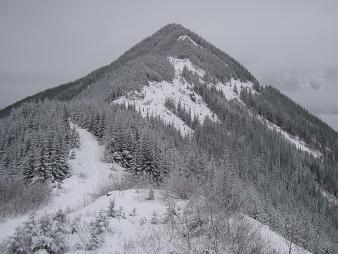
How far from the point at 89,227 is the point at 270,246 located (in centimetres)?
442

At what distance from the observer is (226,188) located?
8.45 metres

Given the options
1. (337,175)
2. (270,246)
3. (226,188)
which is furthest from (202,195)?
(337,175)

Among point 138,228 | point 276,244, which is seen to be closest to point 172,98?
point 138,228

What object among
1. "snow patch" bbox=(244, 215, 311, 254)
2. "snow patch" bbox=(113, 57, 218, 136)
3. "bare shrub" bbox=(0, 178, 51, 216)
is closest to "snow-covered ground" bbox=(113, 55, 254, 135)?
"snow patch" bbox=(113, 57, 218, 136)

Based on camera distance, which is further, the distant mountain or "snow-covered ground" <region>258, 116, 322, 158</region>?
"snow-covered ground" <region>258, 116, 322, 158</region>

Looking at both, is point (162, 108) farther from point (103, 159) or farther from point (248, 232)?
point (248, 232)

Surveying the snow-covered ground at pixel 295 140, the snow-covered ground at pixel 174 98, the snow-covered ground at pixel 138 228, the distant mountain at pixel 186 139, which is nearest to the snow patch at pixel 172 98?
the snow-covered ground at pixel 174 98

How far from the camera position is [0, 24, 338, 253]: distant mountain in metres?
38.7

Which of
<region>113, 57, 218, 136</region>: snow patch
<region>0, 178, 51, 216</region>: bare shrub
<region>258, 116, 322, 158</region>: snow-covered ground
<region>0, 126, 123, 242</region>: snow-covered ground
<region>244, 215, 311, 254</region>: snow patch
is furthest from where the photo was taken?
<region>258, 116, 322, 158</region>: snow-covered ground

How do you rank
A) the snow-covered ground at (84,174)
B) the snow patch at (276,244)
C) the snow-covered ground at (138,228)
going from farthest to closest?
the snow-covered ground at (84,174) < the snow patch at (276,244) < the snow-covered ground at (138,228)

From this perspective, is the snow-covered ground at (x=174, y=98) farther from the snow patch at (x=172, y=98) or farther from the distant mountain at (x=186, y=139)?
the distant mountain at (x=186, y=139)

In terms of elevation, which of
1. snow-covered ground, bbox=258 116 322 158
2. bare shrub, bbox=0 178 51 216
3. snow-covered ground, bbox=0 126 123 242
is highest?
snow-covered ground, bbox=258 116 322 158

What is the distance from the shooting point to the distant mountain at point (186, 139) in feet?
127

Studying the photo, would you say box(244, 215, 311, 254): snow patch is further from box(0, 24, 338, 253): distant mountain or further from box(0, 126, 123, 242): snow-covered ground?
box(0, 126, 123, 242): snow-covered ground
